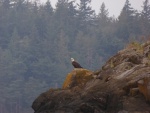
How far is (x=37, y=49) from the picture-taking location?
84812mm

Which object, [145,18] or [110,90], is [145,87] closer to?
[110,90]

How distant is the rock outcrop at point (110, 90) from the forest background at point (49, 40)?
182ft

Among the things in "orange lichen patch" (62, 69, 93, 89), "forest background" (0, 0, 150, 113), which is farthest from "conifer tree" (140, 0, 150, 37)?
"orange lichen patch" (62, 69, 93, 89)

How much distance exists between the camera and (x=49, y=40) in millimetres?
90062

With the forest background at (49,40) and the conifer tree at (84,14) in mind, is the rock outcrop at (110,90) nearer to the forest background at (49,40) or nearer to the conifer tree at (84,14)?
the forest background at (49,40)

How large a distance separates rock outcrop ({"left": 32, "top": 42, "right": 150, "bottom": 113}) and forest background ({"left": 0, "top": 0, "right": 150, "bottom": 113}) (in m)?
55.5

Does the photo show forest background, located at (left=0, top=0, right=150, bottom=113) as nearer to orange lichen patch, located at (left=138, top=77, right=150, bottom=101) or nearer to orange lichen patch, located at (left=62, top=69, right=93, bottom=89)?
orange lichen patch, located at (left=62, top=69, right=93, bottom=89)

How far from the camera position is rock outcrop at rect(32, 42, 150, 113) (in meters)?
8.74

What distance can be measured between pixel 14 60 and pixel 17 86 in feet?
24.4

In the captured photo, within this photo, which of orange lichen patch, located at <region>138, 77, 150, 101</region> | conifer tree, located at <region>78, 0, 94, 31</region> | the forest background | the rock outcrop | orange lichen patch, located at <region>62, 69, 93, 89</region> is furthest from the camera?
conifer tree, located at <region>78, 0, 94, 31</region>

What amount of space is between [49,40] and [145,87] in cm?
8205

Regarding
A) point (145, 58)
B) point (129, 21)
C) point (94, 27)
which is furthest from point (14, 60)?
point (145, 58)

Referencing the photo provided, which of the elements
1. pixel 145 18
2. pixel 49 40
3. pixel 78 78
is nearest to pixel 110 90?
pixel 78 78

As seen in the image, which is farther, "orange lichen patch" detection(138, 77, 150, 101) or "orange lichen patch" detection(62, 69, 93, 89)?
"orange lichen patch" detection(62, 69, 93, 89)
